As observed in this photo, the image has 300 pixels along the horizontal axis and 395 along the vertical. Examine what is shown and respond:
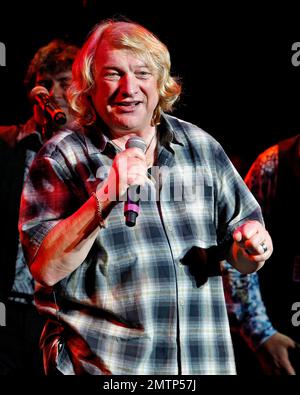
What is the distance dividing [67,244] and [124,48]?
1.93 ft

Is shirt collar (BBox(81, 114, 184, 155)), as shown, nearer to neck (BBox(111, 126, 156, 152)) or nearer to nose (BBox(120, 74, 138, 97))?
neck (BBox(111, 126, 156, 152))

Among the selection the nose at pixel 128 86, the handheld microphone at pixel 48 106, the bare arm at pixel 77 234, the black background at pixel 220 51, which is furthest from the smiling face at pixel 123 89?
the black background at pixel 220 51

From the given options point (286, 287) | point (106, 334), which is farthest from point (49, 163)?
point (286, 287)

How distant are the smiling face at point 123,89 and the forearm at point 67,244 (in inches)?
12.4

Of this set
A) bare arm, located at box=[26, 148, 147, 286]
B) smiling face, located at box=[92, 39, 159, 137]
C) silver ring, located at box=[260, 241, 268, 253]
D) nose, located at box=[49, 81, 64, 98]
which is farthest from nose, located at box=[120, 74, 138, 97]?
nose, located at box=[49, 81, 64, 98]

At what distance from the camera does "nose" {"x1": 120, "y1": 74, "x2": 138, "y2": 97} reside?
65.2 inches

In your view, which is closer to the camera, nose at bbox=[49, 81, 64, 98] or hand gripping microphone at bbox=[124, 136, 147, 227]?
hand gripping microphone at bbox=[124, 136, 147, 227]

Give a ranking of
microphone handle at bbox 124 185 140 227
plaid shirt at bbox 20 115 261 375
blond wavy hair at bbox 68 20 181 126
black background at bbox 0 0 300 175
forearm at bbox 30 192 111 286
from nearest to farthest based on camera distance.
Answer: microphone handle at bbox 124 185 140 227
forearm at bbox 30 192 111 286
plaid shirt at bbox 20 115 261 375
blond wavy hair at bbox 68 20 181 126
black background at bbox 0 0 300 175

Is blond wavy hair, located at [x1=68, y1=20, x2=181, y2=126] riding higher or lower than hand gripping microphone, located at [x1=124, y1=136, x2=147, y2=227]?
higher

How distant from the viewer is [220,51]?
2.78 metres

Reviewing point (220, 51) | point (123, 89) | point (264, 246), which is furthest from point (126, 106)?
point (220, 51)

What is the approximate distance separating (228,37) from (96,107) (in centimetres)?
126

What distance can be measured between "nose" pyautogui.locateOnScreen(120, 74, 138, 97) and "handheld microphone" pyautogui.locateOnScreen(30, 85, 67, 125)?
0.69 metres
